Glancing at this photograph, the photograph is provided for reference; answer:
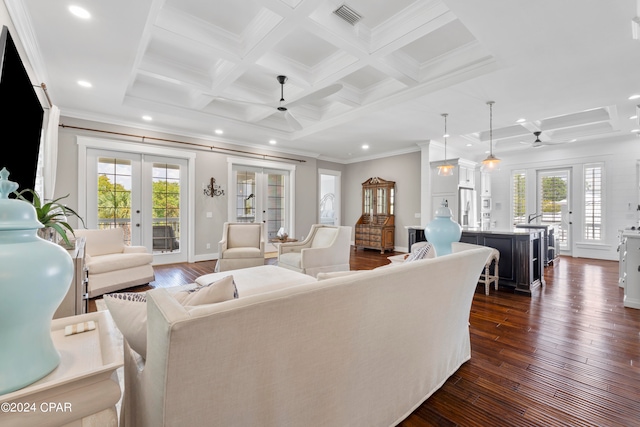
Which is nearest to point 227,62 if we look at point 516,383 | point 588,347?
point 516,383

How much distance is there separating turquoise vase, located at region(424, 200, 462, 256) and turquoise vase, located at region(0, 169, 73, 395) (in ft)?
7.17

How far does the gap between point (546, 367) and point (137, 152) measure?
6375 millimetres

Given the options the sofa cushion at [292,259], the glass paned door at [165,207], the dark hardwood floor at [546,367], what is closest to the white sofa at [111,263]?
the dark hardwood floor at [546,367]

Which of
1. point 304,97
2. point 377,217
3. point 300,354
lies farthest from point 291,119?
point 377,217

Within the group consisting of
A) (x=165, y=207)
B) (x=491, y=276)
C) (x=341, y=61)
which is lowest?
(x=491, y=276)

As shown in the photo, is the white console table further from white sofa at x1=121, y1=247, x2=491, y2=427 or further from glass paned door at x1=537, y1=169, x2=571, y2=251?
glass paned door at x1=537, y1=169, x2=571, y2=251

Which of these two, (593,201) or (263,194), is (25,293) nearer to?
(263,194)

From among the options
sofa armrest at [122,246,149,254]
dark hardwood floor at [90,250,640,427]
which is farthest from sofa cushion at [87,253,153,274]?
dark hardwood floor at [90,250,640,427]

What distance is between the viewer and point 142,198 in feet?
17.6

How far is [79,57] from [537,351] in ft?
16.9

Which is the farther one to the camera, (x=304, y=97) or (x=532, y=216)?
(x=532, y=216)

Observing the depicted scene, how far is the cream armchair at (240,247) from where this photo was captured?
4.60m

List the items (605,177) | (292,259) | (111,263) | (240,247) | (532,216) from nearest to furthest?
(111,263), (292,259), (240,247), (605,177), (532,216)

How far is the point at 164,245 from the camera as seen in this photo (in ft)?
18.7
